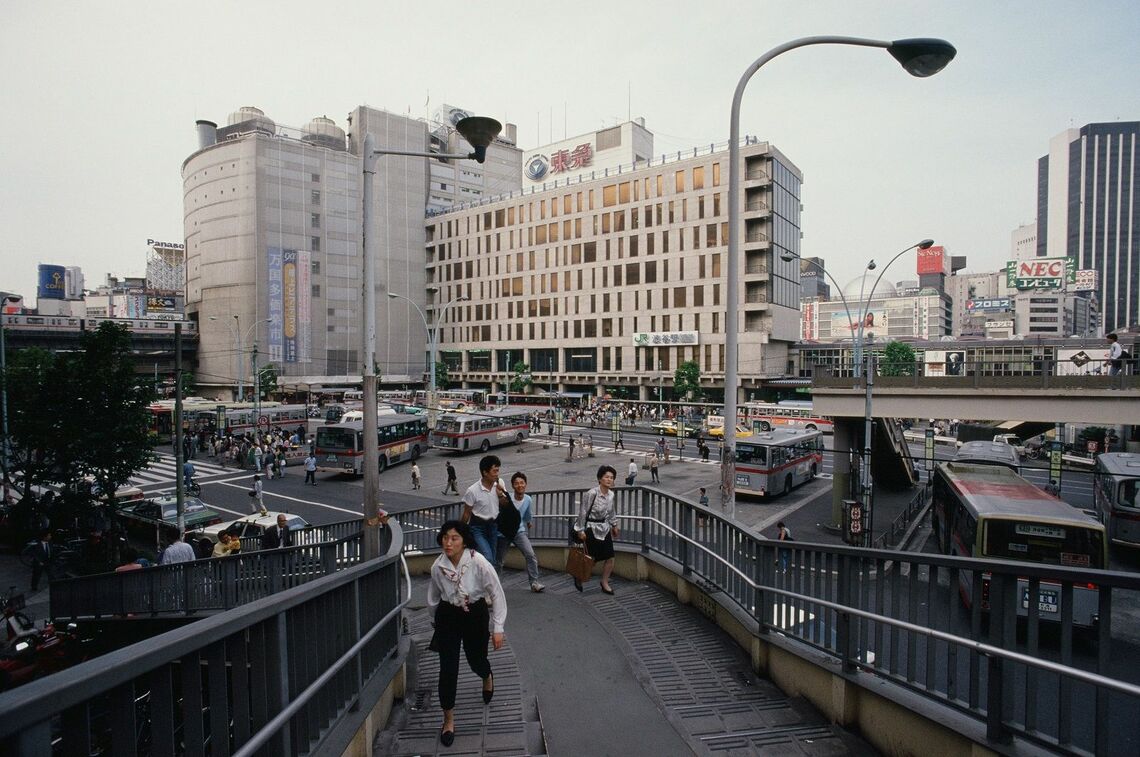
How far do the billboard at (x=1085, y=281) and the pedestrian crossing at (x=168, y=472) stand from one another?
8103 inches

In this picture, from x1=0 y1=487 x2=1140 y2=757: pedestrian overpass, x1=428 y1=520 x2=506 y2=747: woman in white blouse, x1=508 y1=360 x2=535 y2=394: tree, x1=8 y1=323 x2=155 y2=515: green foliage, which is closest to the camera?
x1=0 y1=487 x2=1140 y2=757: pedestrian overpass

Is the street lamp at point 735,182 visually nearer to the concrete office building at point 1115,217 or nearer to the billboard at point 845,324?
the billboard at point 845,324

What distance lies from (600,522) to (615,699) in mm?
2857

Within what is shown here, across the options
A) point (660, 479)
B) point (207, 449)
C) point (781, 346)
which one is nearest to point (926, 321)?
point (781, 346)

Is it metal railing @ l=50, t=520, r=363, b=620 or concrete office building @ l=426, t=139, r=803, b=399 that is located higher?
concrete office building @ l=426, t=139, r=803, b=399

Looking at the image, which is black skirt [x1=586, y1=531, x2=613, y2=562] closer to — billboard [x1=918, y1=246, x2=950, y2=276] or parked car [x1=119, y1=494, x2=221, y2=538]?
parked car [x1=119, y1=494, x2=221, y2=538]

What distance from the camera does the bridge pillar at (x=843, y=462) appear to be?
2300cm

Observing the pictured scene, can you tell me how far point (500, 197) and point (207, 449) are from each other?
50.5 metres

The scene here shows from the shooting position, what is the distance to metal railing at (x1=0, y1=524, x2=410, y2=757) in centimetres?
178

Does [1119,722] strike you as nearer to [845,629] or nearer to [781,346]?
[845,629]

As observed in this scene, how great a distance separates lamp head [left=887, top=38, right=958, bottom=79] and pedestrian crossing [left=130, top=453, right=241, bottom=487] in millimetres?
32647

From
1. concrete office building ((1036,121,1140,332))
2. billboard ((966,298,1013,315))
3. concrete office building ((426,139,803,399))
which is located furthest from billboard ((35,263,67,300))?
concrete office building ((1036,121,1140,332))

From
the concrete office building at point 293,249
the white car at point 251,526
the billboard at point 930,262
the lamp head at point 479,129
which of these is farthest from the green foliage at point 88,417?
the billboard at point 930,262

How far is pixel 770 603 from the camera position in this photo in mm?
5762
